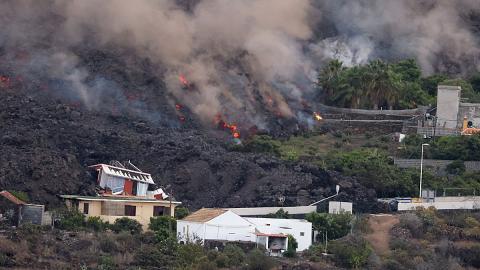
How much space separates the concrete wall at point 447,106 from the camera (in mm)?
125375

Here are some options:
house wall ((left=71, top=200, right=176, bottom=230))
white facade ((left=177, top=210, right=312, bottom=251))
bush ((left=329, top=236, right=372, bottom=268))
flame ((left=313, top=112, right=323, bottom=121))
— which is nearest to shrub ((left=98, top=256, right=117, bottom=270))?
white facade ((left=177, top=210, right=312, bottom=251))

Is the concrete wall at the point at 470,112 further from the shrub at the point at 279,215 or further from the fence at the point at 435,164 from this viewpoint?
the shrub at the point at 279,215

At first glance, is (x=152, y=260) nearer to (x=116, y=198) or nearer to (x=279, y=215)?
(x=116, y=198)

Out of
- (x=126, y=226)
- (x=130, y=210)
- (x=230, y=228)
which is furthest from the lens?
(x=130, y=210)

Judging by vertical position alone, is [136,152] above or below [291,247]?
above

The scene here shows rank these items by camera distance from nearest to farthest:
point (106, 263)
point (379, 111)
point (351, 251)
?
point (106, 263)
point (351, 251)
point (379, 111)

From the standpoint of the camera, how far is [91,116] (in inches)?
4483

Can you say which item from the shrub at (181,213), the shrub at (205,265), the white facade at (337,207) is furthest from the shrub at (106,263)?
the white facade at (337,207)

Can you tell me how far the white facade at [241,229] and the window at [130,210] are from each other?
3442 millimetres

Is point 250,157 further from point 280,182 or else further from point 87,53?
point 87,53

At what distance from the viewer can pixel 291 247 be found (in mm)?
100750

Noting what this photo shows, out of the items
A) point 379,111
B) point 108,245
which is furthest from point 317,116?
point 108,245

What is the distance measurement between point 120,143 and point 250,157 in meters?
7.04

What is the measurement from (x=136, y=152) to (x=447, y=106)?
24.0 metres
